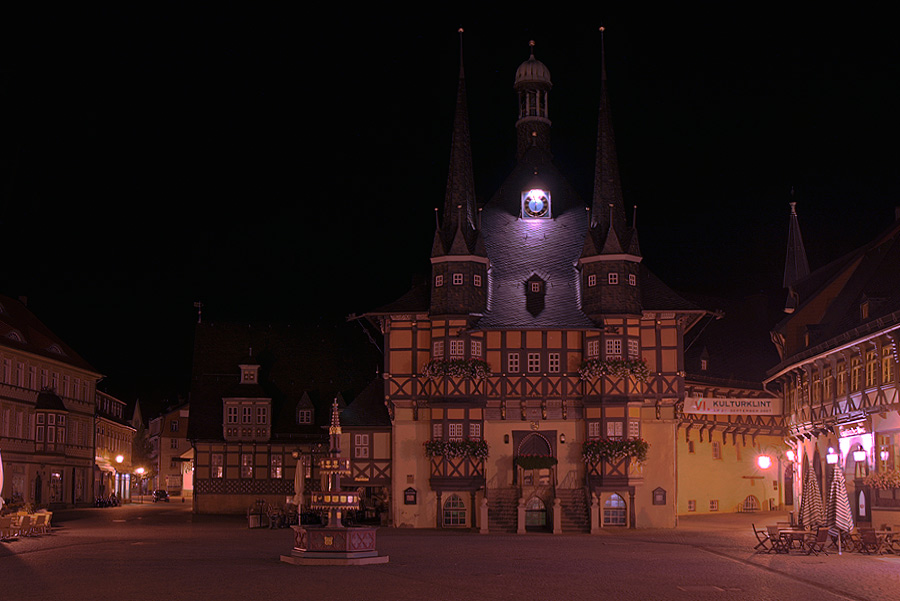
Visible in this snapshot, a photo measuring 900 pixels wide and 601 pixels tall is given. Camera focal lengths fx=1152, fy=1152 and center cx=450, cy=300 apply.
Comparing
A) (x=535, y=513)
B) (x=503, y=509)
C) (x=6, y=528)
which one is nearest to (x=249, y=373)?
(x=503, y=509)

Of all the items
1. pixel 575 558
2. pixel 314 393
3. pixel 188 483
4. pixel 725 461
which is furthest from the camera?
pixel 188 483

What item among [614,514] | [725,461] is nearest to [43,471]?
[614,514]

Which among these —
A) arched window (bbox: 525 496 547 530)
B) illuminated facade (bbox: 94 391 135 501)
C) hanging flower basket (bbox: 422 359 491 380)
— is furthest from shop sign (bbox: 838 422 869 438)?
illuminated facade (bbox: 94 391 135 501)

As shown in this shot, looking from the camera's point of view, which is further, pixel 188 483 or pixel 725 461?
pixel 188 483

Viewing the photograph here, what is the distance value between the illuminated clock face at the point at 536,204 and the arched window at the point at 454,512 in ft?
47.1

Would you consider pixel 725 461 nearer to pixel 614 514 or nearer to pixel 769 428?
pixel 769 428

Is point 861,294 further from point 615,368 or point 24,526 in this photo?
point 24,526

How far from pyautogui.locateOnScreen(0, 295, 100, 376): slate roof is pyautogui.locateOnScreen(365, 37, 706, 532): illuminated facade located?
78.0ft

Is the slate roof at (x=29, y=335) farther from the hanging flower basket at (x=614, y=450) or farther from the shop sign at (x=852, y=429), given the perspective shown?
the shop sign at (x=852, y=429)

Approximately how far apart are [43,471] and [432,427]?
92.0ft

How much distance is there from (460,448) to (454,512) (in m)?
3.02

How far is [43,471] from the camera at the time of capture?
6606cm

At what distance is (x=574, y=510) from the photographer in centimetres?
4834

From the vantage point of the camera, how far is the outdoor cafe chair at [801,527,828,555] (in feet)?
104
